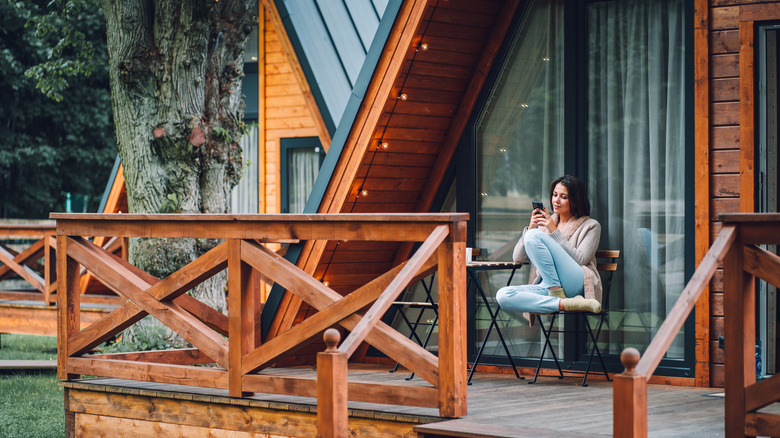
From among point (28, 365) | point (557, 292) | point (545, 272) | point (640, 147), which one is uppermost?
point (640, 147)

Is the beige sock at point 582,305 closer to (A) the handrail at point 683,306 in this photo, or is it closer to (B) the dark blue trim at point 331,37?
(A) the handrail at point 683,306

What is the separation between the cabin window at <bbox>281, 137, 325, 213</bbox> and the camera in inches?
488

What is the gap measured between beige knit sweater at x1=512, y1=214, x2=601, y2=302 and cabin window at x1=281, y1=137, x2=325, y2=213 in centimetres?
597

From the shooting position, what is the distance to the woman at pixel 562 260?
638 centimetres

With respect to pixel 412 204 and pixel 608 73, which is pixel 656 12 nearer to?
pixel 608 73

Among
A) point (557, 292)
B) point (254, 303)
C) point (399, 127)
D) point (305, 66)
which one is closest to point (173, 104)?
point (399, 127)

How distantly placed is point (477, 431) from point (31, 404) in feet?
17.8

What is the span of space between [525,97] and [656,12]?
1050mm

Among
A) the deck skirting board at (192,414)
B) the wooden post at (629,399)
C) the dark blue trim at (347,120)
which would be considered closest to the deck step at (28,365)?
the deck skirting board at (192,414)

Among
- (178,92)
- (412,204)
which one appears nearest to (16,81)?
(178,92)

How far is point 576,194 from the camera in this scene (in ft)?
22.1

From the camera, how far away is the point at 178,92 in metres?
8.55

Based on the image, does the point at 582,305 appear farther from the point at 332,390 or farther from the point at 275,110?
the point at 275,110

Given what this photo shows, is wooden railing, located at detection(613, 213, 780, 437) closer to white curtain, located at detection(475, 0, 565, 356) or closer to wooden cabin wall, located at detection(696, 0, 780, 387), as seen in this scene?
wooden cabin wall, located at detection(696, 0, 780, 387)
